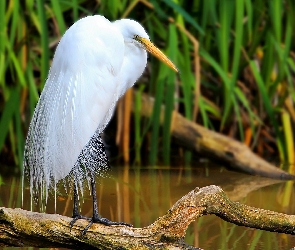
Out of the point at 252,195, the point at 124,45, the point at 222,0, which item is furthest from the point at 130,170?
the point at 124,45

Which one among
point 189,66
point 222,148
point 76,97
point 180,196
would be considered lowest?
point 180,196

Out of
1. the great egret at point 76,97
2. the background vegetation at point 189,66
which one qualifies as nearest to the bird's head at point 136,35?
the great egret at point 76,97

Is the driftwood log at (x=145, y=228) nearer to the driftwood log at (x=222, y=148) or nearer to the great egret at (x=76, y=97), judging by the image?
the great egret at (x=76, y=97)

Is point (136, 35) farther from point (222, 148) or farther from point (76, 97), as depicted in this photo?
point (222, 148)

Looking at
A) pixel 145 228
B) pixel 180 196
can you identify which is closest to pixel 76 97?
pixel 145 228

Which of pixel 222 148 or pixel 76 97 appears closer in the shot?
pixel 76 97

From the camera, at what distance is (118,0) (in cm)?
333

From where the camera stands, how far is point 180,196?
3004mm

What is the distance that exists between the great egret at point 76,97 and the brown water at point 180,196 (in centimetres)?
45

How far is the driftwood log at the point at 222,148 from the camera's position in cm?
332

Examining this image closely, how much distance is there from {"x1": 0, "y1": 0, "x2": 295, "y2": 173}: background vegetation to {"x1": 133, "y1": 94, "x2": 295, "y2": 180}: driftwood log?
0.24 feet

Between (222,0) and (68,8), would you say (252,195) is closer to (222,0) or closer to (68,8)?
(222,0)

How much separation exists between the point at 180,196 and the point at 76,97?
99 centimetres

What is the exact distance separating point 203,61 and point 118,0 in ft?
2.45
